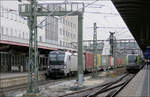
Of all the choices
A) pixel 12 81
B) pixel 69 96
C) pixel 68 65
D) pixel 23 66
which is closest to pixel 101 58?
pixel 23 66

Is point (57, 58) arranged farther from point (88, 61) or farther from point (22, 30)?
point (22, 30)

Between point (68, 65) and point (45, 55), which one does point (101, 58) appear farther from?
point (68, 65)

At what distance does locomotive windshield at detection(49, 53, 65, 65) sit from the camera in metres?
31.3

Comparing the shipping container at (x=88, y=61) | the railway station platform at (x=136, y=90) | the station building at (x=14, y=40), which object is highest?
the station building at (x=14, y=40)

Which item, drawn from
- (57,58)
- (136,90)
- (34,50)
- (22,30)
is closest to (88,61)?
(57,58)

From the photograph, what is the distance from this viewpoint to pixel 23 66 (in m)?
41.9

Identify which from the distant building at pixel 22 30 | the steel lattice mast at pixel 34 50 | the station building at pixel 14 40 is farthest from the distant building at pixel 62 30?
the steel lattice mast at pixel 34 50

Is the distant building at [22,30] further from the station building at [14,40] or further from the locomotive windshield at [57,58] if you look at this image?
the locomotive windshield at [57,58]

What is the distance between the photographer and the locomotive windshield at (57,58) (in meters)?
31.3

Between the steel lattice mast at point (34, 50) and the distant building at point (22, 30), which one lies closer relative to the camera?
the steel lattice mast at point (34, 50)

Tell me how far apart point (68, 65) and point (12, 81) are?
28.1ft

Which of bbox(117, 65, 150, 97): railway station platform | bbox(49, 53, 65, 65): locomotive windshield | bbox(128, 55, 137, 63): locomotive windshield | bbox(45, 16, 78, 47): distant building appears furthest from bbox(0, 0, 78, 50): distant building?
bbox(128, 55, 137, 63): locomotive windshield

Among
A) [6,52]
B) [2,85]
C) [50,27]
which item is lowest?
[2,85]

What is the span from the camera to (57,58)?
31.5 metres
